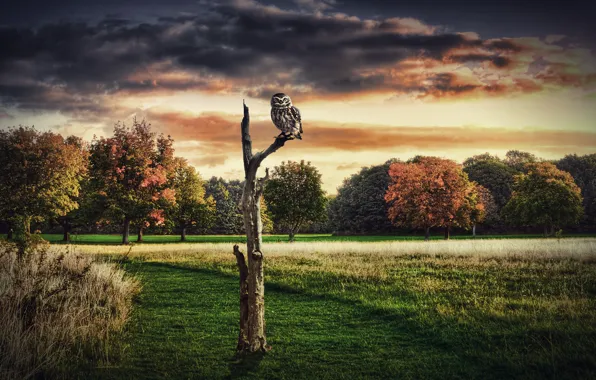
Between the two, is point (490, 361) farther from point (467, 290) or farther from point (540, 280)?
point (540, 280)

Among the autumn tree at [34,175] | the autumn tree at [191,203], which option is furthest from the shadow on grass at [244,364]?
the autumn tree at [191,203]

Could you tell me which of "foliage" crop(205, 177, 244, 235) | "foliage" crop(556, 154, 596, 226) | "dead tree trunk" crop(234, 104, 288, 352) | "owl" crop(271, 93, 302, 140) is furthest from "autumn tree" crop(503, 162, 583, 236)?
"owl" crop(271, 93, 302, 140)

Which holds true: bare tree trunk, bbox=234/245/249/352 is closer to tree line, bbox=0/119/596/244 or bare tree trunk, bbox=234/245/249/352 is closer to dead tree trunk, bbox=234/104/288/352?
dead tree trunk, bbox=234/104/288/352

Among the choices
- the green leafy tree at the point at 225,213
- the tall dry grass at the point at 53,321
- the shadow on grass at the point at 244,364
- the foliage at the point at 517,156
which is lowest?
the shadow on grass at the point at 244,364

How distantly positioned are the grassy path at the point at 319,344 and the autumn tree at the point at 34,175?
30853 mm

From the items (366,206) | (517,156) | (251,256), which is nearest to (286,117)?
(251,256)

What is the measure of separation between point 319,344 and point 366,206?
72.7 meters

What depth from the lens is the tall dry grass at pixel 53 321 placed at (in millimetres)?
7898

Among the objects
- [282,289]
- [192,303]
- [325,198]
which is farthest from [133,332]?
[325,198]

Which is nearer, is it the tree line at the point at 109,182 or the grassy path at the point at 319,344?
the grassy path at the point at 319,344

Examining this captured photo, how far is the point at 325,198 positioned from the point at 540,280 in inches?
1355

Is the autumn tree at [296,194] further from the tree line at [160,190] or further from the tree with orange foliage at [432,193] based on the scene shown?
the tree with orange foliage at [432,193]

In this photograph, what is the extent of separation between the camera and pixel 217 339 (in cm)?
994

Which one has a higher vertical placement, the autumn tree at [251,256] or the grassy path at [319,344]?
the autumn tree at [251,256]
